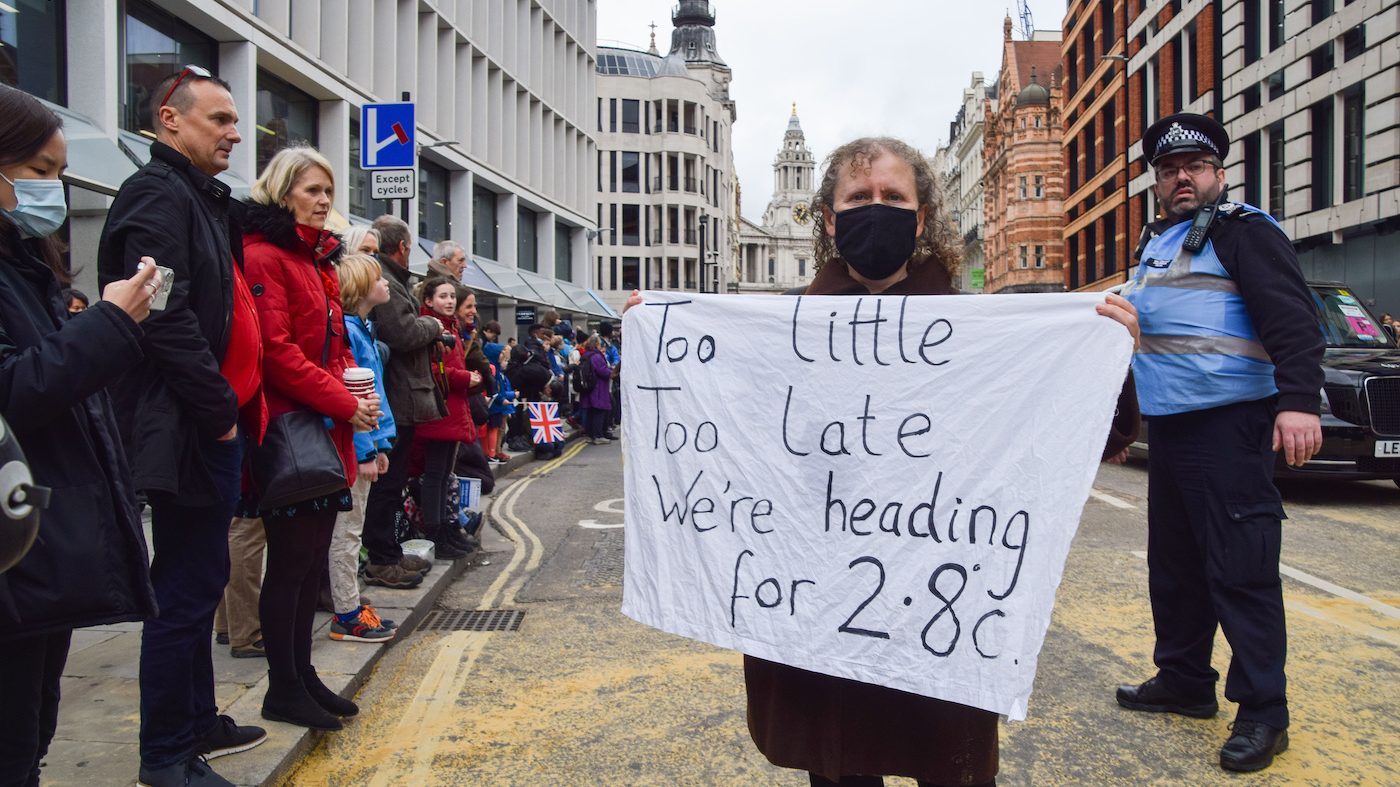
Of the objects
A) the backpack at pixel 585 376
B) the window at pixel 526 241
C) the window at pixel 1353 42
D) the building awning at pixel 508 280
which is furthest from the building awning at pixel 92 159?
the window at pixel 1353 42

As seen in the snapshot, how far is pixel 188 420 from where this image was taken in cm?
291

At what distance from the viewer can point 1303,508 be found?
877 cm

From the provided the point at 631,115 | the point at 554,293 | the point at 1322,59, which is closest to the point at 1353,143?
the point at 1322,59

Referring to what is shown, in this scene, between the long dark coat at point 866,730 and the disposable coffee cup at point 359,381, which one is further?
the disposable coffee cup at point 359,381

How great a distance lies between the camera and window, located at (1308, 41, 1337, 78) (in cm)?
2362

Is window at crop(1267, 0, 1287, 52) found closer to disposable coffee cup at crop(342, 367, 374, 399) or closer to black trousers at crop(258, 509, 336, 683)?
disposable coffee cup at crop(342, 367, 374, 399)

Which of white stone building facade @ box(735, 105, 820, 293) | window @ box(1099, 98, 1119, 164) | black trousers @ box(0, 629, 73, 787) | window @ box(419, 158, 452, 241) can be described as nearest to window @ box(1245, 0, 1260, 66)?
window @ box(1099, 98, 1119, 164)

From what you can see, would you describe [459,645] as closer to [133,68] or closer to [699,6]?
[133,68]

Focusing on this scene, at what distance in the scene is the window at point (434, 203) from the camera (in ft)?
86.2

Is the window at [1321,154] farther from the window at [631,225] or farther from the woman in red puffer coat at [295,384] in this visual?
the window at [631,225]

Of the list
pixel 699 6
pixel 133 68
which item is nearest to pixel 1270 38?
pixel 133 68

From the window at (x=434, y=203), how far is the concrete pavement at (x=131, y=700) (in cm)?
2254

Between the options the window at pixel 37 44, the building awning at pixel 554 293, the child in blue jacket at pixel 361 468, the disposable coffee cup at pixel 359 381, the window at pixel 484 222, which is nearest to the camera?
the disposable coffee cup at pixel 359 381

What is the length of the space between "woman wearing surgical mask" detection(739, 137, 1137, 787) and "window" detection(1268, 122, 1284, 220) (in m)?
28.2
